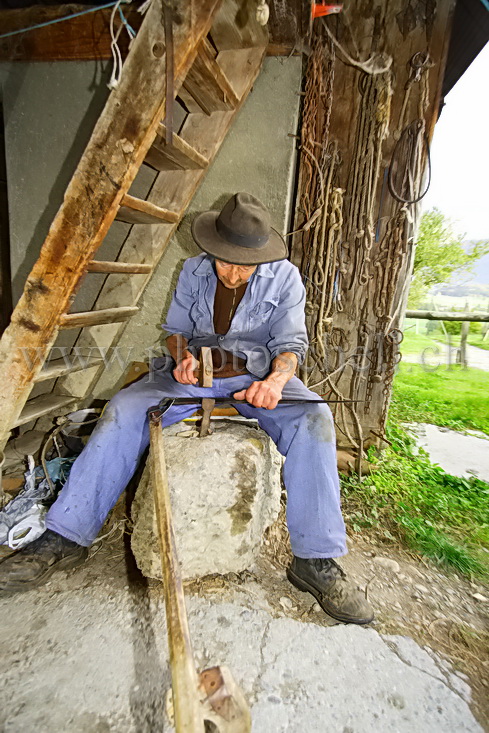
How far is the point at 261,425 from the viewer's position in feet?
8.23

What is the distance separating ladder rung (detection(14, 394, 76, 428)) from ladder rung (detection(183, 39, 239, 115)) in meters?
2.48

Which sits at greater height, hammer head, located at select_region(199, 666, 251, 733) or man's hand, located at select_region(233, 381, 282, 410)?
man's hand, located at select_region(233, 381, 282, 410)

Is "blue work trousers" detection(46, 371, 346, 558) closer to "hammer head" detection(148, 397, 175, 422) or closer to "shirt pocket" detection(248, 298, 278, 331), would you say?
"hammer head" detection(148, 397, 175, 422)

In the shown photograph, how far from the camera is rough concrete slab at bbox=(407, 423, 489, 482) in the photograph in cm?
381

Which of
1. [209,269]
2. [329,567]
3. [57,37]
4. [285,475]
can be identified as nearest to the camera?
[329,567]

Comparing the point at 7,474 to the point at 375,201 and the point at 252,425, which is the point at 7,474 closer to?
the point at 252,425

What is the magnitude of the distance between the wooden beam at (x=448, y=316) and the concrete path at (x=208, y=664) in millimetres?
6708

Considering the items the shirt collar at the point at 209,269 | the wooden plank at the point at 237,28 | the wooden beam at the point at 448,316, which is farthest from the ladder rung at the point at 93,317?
the wooden beam at the point at 448,316

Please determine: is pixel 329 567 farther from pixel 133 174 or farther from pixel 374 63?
pixel 374 63

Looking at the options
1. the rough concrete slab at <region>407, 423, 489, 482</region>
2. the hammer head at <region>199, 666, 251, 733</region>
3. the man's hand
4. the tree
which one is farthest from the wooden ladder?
the tree

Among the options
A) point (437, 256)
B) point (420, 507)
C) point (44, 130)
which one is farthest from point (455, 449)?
point (437, 256)

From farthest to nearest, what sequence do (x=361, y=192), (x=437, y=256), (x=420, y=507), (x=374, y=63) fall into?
(x=437, y=256) < (x=361, y=192) < (x=420, y=507) < (x=374, y=63)

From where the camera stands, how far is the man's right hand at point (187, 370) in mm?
2410

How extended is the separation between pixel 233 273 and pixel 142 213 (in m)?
0.71
